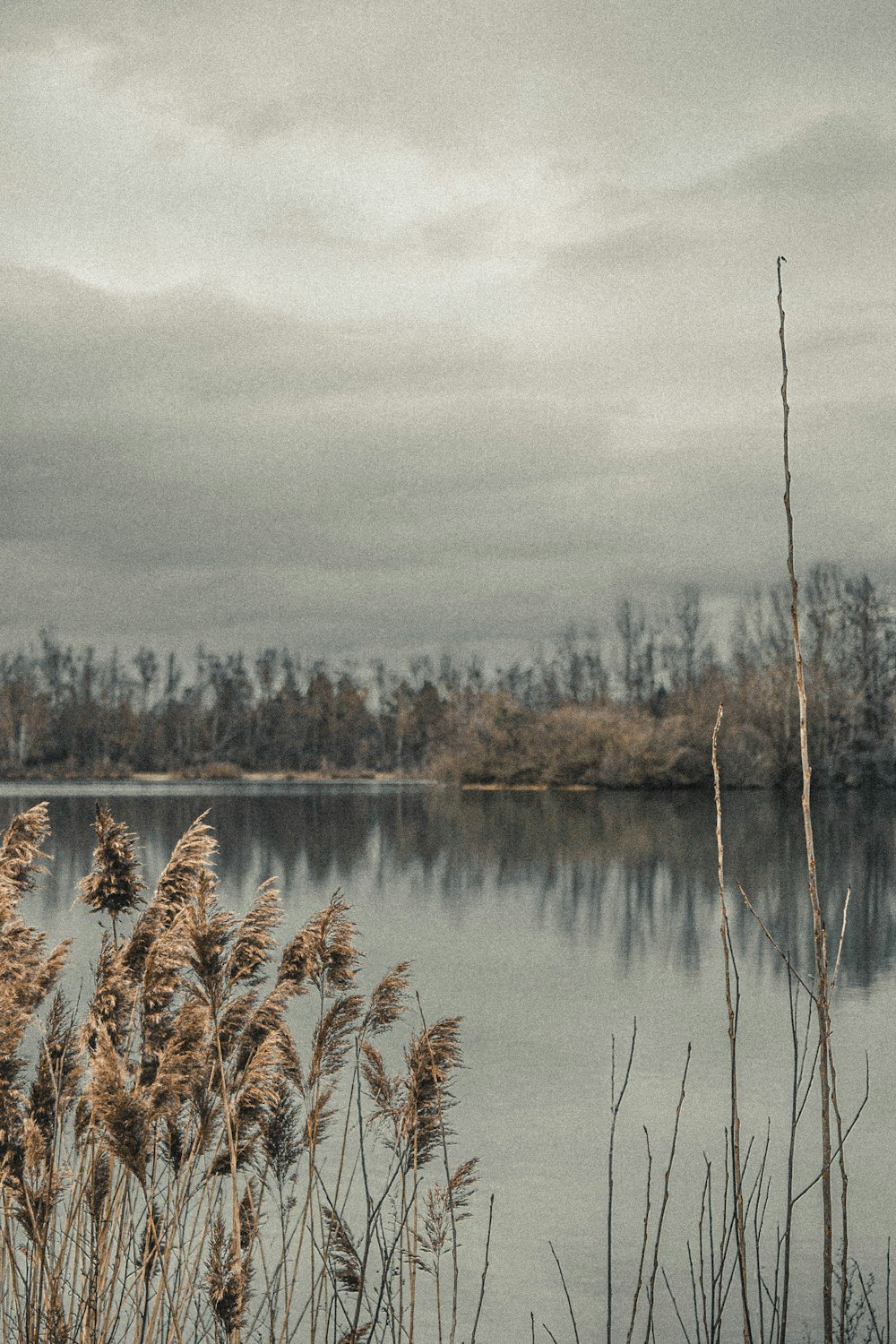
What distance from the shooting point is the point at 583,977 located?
14.9m

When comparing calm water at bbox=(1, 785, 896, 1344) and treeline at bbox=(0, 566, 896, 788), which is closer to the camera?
calm water at bbox=(1, 785, 896, 1344)

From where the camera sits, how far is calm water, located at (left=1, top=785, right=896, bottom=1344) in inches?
283

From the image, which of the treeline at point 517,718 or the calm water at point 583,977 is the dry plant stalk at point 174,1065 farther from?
the treeline at point 517,718

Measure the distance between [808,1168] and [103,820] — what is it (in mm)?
5941

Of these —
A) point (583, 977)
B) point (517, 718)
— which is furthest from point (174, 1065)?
point (517, 718)

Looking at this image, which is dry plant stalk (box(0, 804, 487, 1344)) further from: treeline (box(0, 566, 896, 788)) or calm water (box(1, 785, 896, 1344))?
treeline (box(0, 566, 896, 788))

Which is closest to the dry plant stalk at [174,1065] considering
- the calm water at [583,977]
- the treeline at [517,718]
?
the calm water at [583,977]

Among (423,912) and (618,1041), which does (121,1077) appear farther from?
(423,912)

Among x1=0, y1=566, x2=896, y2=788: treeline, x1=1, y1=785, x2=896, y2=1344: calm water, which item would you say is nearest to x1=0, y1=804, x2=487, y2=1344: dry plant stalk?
x1=1, y1=785, x2=896, y2=1344: calm water

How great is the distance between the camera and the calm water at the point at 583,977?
23.6 feet

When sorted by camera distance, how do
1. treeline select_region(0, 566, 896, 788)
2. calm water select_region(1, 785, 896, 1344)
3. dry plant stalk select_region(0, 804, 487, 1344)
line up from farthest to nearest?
treeline select_region(0, 566, 896, 788), calm water select_region(1, 785, 896, 1344), dry plant stalk select_region(0, 804, 487, 1344)

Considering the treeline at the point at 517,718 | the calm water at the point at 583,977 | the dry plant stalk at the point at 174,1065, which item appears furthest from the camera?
the treeline at the point at 517,718

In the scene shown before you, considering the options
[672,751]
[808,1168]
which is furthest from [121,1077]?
[672,751]

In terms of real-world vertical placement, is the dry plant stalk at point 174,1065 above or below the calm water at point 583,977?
above
